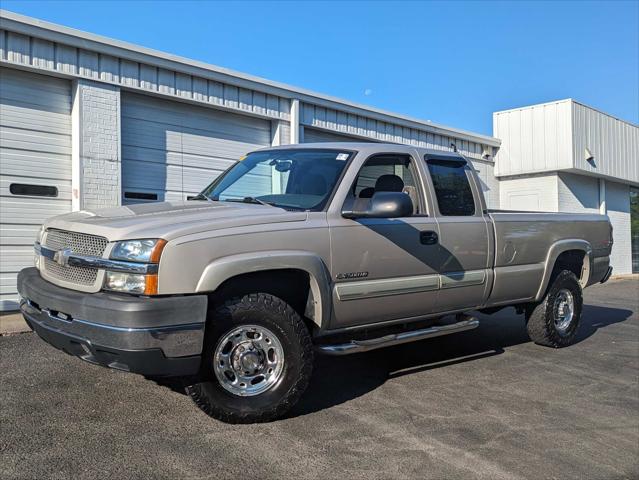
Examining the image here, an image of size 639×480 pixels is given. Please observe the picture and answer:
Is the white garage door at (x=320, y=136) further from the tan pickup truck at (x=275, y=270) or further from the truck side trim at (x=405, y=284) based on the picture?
the truck side trim at (x=405, y=284)

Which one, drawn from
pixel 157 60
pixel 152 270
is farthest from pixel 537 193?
pixel 152 270

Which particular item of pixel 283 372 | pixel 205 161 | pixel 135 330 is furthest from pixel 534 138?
pixel 135 330

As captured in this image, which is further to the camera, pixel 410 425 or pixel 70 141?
pixel 70 141

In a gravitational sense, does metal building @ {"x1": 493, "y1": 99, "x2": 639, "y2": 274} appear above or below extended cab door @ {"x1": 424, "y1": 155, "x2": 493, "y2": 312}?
above

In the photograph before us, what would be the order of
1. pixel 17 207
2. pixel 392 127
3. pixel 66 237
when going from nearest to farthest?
pixel 66 237, pixel 17 207, pixel 392 127

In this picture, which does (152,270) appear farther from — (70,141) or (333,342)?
(70,141)

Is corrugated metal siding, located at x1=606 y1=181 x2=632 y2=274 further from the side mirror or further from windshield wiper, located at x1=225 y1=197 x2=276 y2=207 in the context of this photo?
windshield wiper, located at x1=225 y1=197 x2=276 y2=207

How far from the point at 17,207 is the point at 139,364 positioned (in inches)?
233

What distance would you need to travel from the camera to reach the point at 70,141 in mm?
8500

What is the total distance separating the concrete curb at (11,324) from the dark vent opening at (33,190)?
1780 mm

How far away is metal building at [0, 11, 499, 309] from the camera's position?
26.0 ft

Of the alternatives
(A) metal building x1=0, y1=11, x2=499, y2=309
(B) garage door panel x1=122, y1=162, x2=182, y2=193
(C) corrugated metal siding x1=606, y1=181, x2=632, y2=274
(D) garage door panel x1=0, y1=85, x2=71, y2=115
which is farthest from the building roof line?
(C) corrugated metal siding x1=606, y1=181, x2=632, y2=274

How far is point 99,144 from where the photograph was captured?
8445mm

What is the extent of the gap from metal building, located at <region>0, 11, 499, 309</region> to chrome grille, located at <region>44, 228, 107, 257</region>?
452 centimetres
